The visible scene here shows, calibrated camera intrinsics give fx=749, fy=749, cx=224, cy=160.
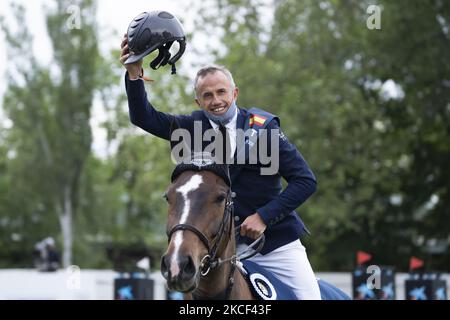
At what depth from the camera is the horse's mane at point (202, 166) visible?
432cm

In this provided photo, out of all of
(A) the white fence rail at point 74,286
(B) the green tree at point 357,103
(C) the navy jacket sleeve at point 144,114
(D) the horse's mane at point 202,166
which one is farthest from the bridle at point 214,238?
(B) the green tree at point 357,103

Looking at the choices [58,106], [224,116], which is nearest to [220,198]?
[224,116]

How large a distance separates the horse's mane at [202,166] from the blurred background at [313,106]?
11.9 m

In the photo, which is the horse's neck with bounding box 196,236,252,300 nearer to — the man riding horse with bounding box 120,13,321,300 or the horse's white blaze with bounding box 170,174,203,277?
the man riding horse with bounding box 120,13,321,300

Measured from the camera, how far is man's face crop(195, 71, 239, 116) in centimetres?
486

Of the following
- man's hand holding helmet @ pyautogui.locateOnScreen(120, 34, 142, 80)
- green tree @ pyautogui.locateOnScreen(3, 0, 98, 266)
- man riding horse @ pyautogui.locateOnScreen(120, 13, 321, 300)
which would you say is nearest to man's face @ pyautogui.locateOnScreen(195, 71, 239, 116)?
man riding horse @ pyautogui.locateOnScreen(120, 13, 321, 300)

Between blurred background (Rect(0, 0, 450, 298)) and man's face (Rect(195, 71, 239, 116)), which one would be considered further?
blurred background (Rect(0, 0, 450, 298))

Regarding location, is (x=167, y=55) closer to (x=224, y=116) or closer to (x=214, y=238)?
(x=224, y=116)

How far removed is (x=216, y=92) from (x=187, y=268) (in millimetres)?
1434

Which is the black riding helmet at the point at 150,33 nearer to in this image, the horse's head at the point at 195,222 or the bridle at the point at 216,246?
the horse's head at the point at 195,222

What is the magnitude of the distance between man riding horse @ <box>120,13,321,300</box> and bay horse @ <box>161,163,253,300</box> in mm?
331

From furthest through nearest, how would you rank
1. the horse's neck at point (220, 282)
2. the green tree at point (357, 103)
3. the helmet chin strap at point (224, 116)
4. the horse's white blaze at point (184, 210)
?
1. the green tree at point (357, 103)
2. the helmet chin strap at point (224, 116)
3. the horse's neck at point (220, 282)
4. the horse's white blaze at point (184, 210)

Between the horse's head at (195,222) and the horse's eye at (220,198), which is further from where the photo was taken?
the horse's eye at (220,198)

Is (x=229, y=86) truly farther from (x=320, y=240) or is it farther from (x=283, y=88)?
(x=320, y=240)
